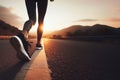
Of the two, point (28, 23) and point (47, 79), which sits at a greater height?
point (28, 23)

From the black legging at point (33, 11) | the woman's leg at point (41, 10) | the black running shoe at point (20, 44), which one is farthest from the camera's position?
the woman's leg at point (41, 10)

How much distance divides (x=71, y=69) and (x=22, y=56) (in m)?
0.89

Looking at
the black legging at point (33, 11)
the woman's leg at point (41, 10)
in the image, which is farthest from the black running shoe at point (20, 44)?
the woman's leg at point (41, 10)

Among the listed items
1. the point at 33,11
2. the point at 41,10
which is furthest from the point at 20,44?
the point at 41,10

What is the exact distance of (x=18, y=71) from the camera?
15.9 ft

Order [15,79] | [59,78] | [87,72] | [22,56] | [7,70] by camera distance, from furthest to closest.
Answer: [22,56], [87,72], [7,70], [59,78], [15,79]

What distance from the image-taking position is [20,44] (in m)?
5.52

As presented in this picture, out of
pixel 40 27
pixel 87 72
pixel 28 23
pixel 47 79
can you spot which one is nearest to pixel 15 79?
pixel 47 79

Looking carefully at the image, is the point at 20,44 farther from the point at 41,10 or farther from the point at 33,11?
the point at 41,10

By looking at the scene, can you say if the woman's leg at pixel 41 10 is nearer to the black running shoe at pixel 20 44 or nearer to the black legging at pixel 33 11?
the black legging at pixel 33 11

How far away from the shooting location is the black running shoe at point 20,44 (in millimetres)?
5516

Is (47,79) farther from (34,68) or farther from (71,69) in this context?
(71,69)

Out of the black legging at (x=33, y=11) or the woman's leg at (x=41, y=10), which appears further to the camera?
the woman's leg at (x=41, y=10)

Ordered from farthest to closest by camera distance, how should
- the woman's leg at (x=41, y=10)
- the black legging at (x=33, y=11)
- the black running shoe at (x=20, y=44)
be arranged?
the woman's leg at (x=41, y=10)
the black legging at (x=33, y=11)
the black running shoe at (x=20, y=44)
